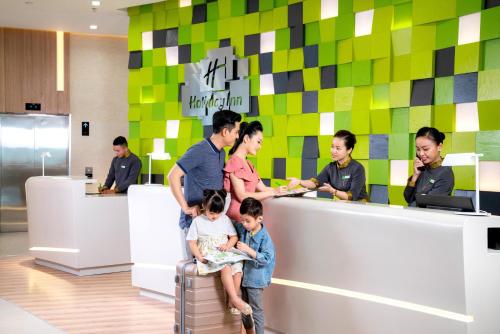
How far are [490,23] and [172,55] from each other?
4.29 metres

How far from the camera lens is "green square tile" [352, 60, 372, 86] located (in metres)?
5.78

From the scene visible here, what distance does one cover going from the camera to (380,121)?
5.72m

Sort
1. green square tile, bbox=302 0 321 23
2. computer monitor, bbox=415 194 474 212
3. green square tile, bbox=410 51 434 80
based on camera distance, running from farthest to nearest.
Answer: green square tile, bbox=302 0 321 23
green square tile, bbox=410 51 434 80
computer monitor, bbox=415 194 474 212

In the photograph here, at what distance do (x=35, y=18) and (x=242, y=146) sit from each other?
6.35m

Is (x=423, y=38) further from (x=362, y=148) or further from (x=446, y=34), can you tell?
(x=362, y=148)

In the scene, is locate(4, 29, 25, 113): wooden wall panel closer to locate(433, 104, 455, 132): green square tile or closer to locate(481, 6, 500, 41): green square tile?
locate(433, 104, 455, 132): green square tile

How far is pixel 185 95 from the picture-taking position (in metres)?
7.86

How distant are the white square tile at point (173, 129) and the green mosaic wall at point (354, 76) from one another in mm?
68

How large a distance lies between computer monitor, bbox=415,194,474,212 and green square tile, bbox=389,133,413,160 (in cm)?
201

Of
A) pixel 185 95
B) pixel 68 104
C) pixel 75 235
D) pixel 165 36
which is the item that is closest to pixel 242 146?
pixel 75 235

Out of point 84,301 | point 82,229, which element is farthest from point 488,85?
point 82,229

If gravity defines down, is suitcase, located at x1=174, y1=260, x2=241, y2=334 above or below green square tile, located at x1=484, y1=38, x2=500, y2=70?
below

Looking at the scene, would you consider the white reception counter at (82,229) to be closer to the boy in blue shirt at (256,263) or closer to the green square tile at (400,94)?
the green square tile at (400,94)

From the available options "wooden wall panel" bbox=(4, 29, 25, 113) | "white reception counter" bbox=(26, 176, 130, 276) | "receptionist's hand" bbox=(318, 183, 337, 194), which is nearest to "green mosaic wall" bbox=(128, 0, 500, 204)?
"receptionist's hand" bbox=(318, 183, 337, 194)
